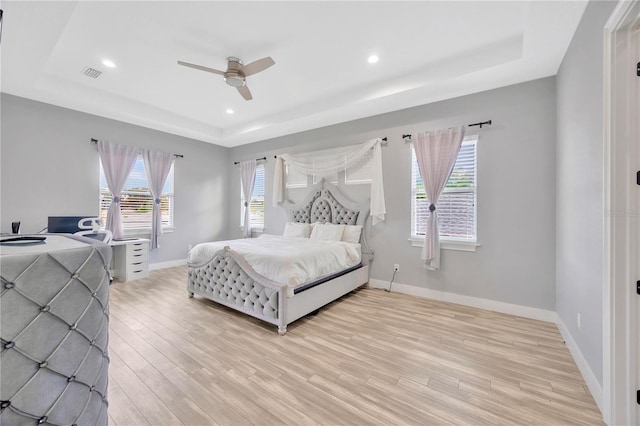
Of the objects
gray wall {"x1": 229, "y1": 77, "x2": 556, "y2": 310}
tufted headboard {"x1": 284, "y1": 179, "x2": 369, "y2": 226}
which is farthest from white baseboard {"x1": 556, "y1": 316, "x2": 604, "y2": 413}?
tufted headboard {"x1": 284, "y1": 179, "x2": 369, "y2": 226}

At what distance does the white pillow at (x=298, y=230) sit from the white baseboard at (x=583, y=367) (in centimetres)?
341

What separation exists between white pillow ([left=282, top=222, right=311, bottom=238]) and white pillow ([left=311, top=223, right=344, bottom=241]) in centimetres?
17

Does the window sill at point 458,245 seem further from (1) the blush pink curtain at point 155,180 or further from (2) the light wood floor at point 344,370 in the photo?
(1) the blush pink curtain at point 155,180

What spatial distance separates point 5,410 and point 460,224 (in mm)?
3883

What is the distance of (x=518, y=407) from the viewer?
165cm

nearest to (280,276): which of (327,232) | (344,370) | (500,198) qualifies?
(344,370)

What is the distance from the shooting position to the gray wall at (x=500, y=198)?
2.95 meters

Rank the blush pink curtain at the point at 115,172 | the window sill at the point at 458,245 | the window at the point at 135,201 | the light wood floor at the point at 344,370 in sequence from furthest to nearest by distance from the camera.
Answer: the window at the point at 135,201, the blush pink curtain at the point at 115,172, the window sill at the point at 458,245, the light wood floor at the point at 344,370

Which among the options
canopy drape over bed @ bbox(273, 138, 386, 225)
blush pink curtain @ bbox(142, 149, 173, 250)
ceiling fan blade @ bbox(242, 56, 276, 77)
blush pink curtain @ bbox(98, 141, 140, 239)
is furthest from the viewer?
blush pink curtain @ bbox(142, 149, 173, 250)

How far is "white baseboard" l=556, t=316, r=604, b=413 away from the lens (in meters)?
1.67

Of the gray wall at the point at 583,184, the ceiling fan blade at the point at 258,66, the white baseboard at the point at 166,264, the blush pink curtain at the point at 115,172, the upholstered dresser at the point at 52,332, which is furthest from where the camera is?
the white baseboard at the point at 166,264

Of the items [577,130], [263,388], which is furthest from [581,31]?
[263,388]

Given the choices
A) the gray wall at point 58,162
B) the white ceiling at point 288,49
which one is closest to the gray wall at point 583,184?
the white ceiling at point 288,49

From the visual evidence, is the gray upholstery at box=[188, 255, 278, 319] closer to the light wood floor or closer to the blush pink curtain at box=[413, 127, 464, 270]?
the light wood floor
